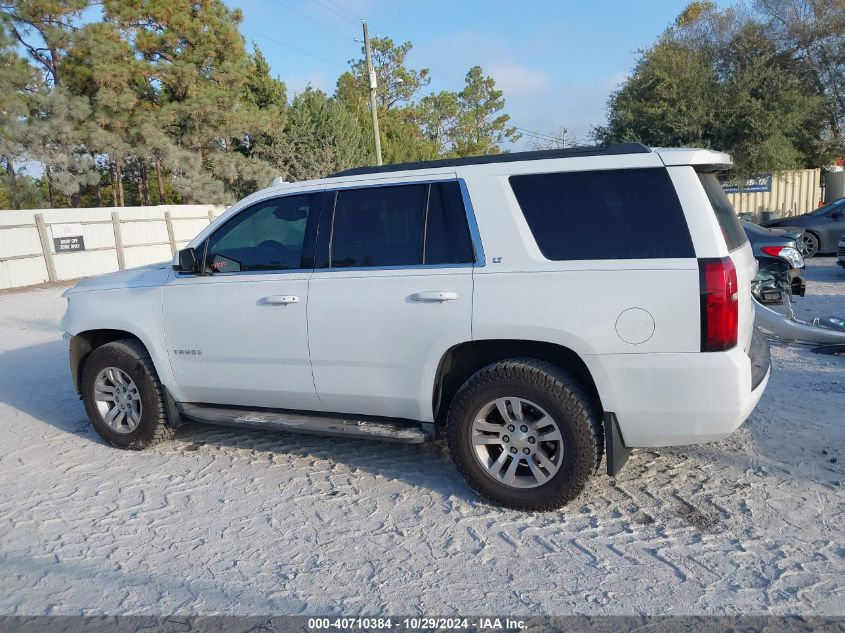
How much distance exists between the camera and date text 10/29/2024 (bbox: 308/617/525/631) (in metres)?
2.99

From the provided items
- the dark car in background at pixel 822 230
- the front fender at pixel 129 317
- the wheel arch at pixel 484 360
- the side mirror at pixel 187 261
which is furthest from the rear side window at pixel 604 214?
the dark car in background at pixel 822 230

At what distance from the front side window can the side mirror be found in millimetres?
92

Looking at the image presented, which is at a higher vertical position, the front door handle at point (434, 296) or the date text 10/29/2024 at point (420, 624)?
the front door handle at point (434, 296)

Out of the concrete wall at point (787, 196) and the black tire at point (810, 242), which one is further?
the concrete wall at point (787, 196)

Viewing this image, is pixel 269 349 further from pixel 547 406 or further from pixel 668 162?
pixel 668 162

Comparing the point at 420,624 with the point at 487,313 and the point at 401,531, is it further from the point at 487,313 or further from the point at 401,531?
the point at 487,313

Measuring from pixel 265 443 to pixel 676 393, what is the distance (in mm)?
3188

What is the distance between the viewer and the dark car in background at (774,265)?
8.72m

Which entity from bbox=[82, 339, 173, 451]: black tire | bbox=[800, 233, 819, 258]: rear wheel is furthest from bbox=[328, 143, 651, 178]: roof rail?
bbox=[800, 233, 819, 258]: rear wheel

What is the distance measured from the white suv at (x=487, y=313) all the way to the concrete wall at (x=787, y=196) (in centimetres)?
2357

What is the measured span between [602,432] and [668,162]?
1514 millimetres

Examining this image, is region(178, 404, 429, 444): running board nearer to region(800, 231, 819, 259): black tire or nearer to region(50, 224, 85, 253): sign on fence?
region(800, 231, 819, 259): black tire

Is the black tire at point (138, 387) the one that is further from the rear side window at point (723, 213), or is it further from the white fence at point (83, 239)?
the white fence at point (83, 239)

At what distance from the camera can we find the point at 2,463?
5242mm
